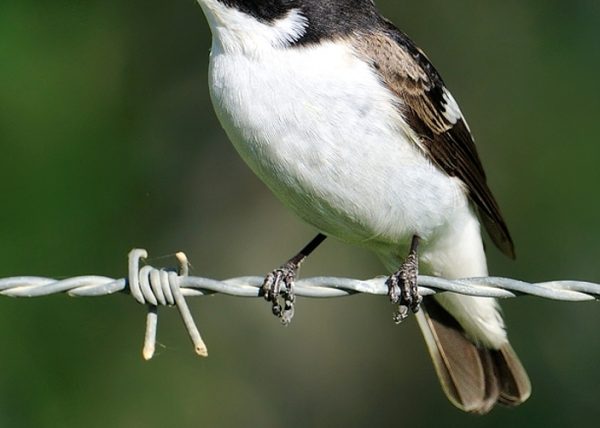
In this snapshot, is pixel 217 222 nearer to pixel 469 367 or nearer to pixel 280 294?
pixel 469 367

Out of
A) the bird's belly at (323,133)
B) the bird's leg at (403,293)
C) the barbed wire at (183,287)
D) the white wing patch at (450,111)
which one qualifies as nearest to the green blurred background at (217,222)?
the white wing patch at (450,111)

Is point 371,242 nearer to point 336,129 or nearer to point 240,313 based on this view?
point 336,129

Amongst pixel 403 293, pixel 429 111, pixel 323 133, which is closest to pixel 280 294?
pixel 403 293

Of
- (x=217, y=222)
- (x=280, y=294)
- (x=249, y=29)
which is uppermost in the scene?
(x=249, y=29)

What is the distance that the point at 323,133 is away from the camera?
454 centimetres

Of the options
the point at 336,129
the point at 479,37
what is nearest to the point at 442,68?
the point at 479,37

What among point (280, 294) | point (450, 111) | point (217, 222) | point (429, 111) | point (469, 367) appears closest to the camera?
point (280, 294)

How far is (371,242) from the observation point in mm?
5250

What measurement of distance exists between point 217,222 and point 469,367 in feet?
10.2

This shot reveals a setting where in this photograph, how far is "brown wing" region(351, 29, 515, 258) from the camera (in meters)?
4.86

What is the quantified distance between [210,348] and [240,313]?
42 cm

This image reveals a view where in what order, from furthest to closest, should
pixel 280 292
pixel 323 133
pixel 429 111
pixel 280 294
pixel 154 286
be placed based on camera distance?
pixel 429 111, pixel 280 294, pixel 280 292, pixel 323 133, pixel 154 286

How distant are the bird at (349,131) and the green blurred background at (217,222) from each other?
6.05ft

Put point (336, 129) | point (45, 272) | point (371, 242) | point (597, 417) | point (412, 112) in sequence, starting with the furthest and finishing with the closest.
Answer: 1. point (597, 417)
2. point (45, 272)
3. point (371, 242)
4. point (412, 112)
5. point (336, 129)
